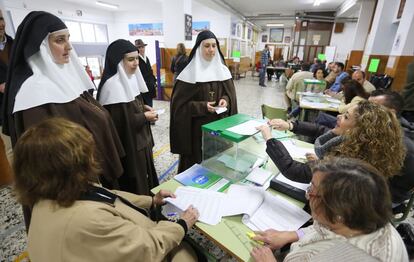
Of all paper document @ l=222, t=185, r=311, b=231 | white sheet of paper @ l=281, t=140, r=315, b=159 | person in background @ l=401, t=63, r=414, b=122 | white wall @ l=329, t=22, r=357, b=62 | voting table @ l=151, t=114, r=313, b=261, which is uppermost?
white wall @ l=329, t=22, r=357, b=62

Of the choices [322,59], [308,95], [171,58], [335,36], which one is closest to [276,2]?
[322,59]

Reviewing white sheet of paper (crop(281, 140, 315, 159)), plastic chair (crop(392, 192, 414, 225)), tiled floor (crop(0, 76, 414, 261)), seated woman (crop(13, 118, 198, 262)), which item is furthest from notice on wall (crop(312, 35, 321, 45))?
seated woman (crop(13, 118, 198, 262))

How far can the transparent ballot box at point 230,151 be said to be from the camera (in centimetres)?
152

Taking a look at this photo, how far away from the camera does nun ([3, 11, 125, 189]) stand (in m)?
1.24

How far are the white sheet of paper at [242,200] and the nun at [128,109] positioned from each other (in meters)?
0.98

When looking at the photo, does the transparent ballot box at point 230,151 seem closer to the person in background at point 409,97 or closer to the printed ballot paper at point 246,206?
the printed ballot paper at point 246,206

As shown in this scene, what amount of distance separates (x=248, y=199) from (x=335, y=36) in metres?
14.0

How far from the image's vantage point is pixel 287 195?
1.39 m

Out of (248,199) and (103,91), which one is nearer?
(248,199)

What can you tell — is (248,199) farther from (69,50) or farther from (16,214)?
(16,214)

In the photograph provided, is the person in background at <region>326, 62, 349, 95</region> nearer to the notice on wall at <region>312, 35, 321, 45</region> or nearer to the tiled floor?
the tiled floor

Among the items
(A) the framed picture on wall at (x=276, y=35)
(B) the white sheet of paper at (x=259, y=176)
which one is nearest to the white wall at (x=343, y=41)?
(A) the framed picture on wall at (x=276, y=35)

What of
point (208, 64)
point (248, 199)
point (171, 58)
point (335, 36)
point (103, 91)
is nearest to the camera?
point (248, 199)

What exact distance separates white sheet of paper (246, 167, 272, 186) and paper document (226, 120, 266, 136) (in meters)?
0.32
